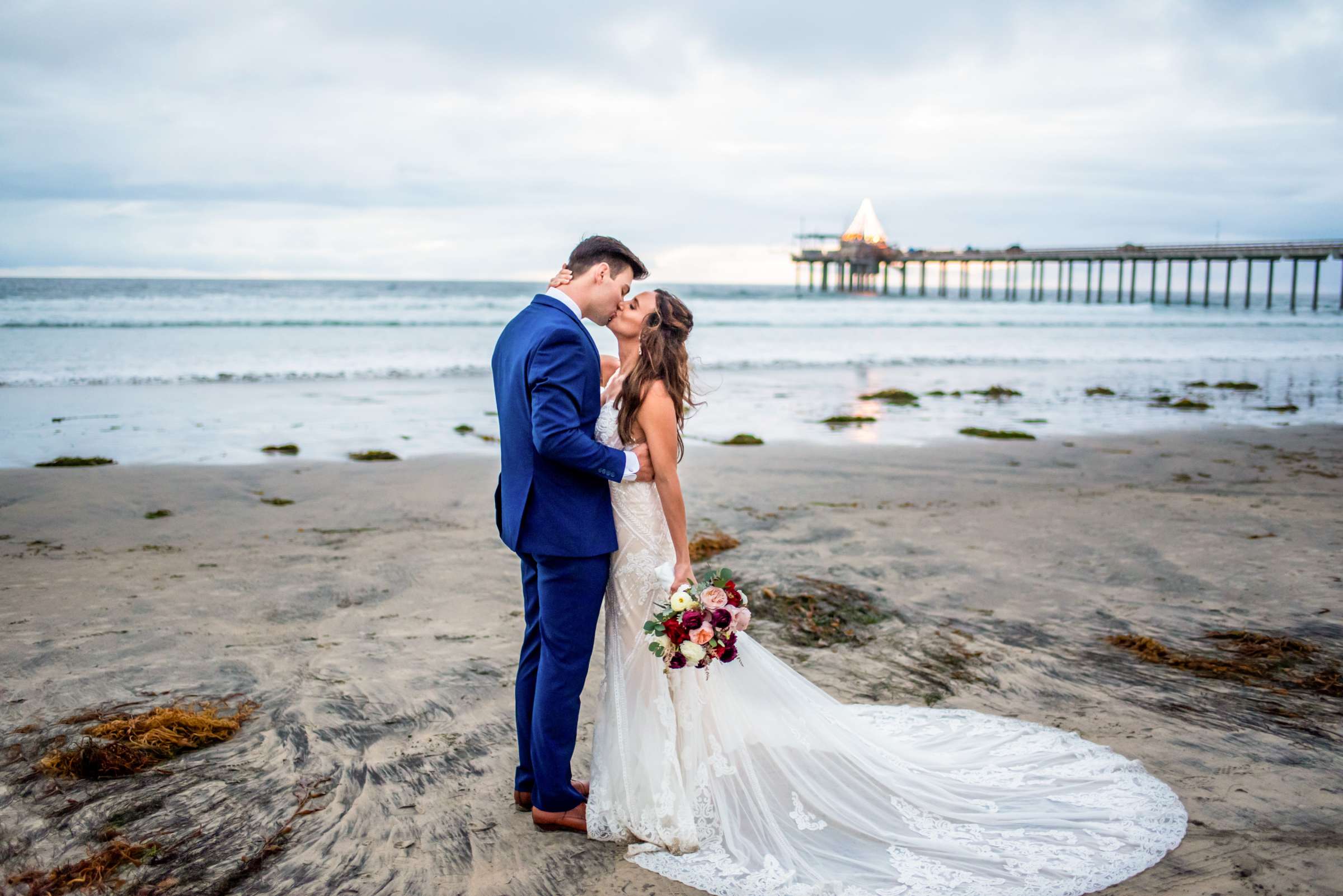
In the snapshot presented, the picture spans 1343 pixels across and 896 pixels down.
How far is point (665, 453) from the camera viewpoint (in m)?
3.02

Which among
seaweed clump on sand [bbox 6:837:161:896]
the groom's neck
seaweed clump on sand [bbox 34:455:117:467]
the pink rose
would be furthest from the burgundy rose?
seaweed clump on sand [bbox 34:455:117:467]

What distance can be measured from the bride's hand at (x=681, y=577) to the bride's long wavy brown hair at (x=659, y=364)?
0.42 meters

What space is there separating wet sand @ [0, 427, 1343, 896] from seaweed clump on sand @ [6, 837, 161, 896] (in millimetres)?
67


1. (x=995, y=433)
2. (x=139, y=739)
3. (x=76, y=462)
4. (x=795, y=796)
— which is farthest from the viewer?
(x=995, y=433)

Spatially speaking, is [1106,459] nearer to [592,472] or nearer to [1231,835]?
[1231,835]

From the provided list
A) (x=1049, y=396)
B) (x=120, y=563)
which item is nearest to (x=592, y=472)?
(x=120, y=563)

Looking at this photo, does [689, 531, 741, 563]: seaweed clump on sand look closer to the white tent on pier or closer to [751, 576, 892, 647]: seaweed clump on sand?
[751, 576, 892, 647]: seaweed clump on sand

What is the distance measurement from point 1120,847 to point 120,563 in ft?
20.3

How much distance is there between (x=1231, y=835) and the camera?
3.08 m

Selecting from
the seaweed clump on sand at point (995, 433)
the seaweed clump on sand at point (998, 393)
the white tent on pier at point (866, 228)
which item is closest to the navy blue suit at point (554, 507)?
the seaweed clump on sand at point (995, 433)

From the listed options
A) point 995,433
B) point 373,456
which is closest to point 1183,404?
point 995,433

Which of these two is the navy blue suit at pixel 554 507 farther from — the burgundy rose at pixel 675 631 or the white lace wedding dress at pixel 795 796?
the burgundy rose at pixel 675 631

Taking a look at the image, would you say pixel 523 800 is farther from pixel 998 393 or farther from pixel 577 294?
pixel 998 393

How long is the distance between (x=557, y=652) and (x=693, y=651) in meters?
0.49
